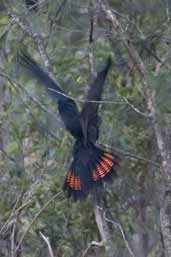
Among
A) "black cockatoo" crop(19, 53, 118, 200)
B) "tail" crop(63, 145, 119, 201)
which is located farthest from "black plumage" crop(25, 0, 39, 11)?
"tail" crop(63, 145, 119, 201)

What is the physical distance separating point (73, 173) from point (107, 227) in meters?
0.36

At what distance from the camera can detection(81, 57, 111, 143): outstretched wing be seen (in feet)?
12.9

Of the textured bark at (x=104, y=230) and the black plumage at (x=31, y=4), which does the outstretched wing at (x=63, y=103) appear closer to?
the black plumage at (x=31, y=4)

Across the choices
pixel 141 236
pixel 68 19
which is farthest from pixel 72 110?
pixel 141 236

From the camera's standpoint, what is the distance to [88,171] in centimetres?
414

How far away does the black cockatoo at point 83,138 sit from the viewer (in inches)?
159

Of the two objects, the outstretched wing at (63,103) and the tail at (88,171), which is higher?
the outstretched wing at (63,103)

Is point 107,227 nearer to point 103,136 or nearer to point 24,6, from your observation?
point 103,136

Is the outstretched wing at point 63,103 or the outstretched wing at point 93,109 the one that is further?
the outstretched wing at point 63,103

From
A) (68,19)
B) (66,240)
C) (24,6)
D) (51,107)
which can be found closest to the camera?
(24,6)

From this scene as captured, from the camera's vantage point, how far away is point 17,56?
13.9 ft

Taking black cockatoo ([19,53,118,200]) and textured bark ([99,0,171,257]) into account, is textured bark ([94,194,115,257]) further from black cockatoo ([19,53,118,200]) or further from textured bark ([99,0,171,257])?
textured bark ([99,0,171,257])

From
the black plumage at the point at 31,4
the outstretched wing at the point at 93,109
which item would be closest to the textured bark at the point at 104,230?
the outstretched wing at the point at 93,109

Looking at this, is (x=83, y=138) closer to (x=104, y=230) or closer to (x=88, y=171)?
(x=88, y=171)
